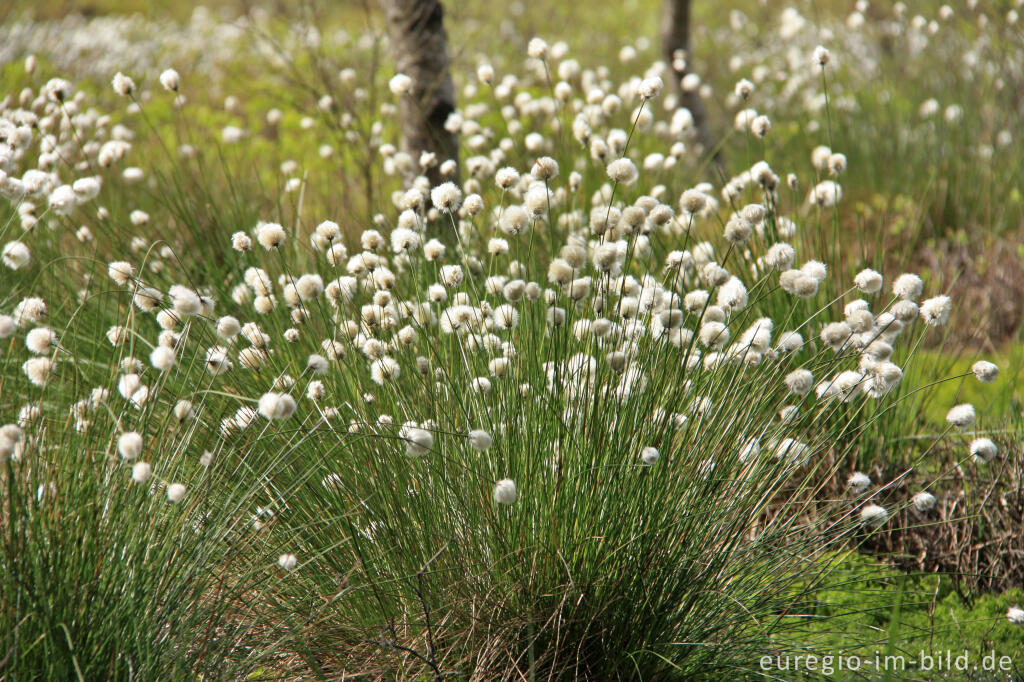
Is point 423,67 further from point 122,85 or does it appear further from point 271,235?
point 271,235

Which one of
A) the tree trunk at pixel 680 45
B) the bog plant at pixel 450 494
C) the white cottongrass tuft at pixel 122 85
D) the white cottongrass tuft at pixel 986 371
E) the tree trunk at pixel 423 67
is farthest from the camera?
the tree trunk at pixel 680 45

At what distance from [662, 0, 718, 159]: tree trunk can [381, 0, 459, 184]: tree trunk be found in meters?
3.17

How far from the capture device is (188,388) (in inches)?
104

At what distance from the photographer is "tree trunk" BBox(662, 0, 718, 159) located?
7.56 metres

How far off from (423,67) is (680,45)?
3.67 meters

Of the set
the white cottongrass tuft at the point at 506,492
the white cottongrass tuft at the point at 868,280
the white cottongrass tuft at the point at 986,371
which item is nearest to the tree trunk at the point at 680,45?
the white cottongrass tuft at the point at 868,280

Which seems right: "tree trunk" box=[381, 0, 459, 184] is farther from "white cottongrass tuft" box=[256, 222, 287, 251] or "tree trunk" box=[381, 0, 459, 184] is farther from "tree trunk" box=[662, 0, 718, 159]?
"tree trunk" box=[662, 0, 718, 159]

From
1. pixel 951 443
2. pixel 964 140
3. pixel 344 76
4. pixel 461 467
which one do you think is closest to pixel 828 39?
pixel 964 140

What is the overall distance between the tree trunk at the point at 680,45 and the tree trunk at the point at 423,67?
3166 mm

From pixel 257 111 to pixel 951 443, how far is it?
921 centimetres

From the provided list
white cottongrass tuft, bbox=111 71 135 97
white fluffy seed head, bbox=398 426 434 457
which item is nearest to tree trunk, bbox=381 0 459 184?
white cottongrass tuft, bbox=111 71 135 97

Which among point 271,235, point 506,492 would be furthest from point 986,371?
point 271,235

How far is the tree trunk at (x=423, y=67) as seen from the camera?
4.80m

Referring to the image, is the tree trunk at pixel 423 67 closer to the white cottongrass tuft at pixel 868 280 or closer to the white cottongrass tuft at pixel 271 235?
the white cottongrass tuft at pixel 271 235
